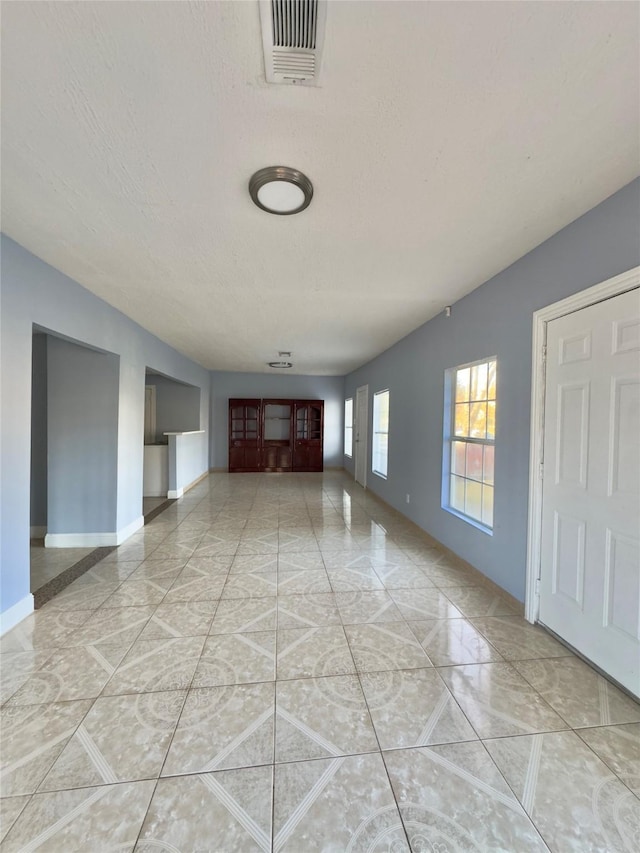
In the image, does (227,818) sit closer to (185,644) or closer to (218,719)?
(218,719)

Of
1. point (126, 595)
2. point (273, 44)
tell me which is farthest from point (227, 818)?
point (273, 44)

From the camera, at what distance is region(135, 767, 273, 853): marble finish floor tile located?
3.53ft

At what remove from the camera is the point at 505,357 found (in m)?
2.55

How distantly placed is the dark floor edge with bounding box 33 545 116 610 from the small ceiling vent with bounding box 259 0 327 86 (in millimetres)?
3364

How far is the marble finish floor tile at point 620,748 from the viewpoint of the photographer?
1.31 m

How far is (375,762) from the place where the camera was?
1.33m

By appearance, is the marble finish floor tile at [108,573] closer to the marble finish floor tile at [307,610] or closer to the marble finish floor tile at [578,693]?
the marble finish floor tile at [307,610]

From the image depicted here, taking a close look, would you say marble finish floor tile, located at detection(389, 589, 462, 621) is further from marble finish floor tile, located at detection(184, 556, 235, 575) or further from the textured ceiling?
the textured ceiling

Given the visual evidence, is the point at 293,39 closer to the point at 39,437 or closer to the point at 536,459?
the point at 536,459

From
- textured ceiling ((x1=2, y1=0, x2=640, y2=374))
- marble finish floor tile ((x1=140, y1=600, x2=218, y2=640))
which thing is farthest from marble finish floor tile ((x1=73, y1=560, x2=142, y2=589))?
textured ceiling ((x1=2, y1=0, x2=640, y2=374))

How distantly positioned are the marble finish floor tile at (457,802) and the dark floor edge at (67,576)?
2627mm

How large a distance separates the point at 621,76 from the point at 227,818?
281 centimetres

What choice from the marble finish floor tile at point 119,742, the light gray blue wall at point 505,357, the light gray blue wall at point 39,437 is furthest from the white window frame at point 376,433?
the light gray blue wall at point 39,437

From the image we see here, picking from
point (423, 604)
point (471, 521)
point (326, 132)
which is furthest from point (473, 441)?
point (326, 132)
